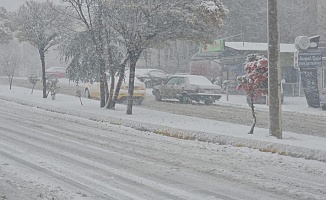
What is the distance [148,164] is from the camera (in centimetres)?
979

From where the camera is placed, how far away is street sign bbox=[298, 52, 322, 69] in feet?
83.5

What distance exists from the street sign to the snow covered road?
541 inches

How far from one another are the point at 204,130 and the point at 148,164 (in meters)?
4.83

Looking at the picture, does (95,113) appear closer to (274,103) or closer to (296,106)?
(274,103)

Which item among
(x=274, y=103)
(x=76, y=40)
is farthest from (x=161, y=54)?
(x=274, y=103)

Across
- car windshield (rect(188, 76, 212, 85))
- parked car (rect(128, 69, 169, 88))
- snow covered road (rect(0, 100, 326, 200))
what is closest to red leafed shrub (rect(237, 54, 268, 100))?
snow covered road (rect(0, 100, 326, 200))

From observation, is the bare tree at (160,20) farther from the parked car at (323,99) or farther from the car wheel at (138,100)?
the parked car at (323,99)

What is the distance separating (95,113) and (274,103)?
27.0 feet

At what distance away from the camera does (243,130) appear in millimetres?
14578

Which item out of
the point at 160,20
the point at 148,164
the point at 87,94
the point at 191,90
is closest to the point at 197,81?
the point at 191,90

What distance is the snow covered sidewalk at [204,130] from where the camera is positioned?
11.5 meters

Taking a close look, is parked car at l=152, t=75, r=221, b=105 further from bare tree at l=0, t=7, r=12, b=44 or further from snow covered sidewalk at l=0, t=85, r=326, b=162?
bare tree at l=0, t=7, r=12, b=44

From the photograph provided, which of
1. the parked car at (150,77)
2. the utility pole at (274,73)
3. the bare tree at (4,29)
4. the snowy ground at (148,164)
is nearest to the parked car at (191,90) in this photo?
the snowy ground at (148,164)

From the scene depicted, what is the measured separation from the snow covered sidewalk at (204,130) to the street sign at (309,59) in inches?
371
